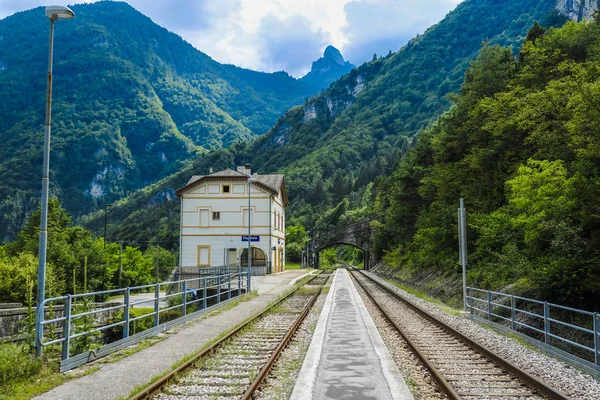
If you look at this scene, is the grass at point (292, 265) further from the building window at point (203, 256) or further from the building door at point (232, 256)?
the building window at point (203, 256)

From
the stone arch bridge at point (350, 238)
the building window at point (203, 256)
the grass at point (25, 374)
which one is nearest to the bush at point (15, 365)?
the grass at point (25, 374)

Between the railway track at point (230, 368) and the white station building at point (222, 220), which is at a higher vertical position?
the white station building at point (222, 220)

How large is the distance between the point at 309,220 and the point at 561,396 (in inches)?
4815

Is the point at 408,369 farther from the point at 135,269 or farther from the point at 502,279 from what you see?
the point at 135,269

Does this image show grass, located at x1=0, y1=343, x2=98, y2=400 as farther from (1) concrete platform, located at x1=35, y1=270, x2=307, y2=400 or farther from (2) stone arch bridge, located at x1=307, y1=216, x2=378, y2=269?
(2) stone arch bridge, located at x1=307, y1=216, x2=378, y2=269

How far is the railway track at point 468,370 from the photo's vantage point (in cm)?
721

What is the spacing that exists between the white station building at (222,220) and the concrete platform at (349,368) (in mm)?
34575

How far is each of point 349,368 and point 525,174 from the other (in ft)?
40.0

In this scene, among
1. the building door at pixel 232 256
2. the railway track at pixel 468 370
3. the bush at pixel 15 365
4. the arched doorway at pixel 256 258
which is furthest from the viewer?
the arched doorway at pixel 256 258

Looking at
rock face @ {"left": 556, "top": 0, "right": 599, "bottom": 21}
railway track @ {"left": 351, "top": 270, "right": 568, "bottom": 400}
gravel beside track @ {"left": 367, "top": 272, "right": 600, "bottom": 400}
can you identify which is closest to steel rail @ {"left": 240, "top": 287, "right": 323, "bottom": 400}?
railway track @ {"left": 351, "top": 270, "right": 568, "bottom": 400}

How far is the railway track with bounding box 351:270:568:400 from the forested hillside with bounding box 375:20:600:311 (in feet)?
15.0

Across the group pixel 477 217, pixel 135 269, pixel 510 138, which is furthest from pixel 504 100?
pixel 135 269

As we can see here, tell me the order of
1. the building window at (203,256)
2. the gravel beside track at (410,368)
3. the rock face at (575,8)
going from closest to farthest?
the gravel beside track at (410,368) → the building window at (203,256) → the rock face at (575,8)

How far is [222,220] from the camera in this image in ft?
160
